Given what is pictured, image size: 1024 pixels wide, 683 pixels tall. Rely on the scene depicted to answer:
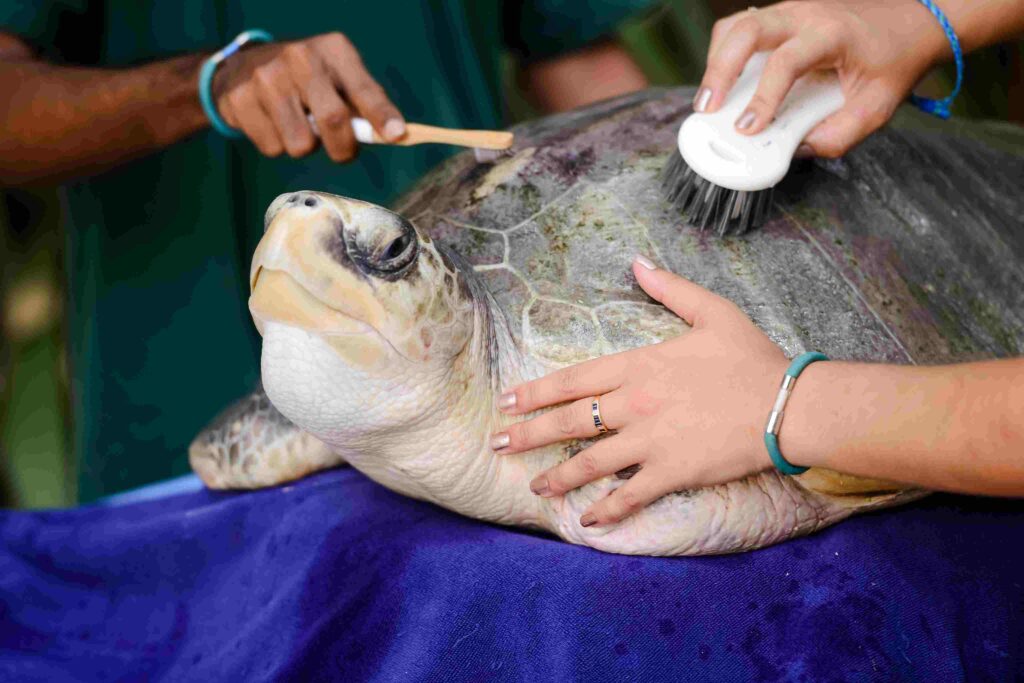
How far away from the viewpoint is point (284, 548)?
84cm

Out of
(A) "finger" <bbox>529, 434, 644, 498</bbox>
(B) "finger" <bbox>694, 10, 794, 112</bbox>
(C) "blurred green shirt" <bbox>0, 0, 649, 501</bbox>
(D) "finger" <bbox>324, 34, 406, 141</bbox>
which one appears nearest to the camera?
(A) "finger" <bbox>529, 434, 644, 498</bbox>

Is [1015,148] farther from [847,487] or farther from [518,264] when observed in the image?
[518,264]

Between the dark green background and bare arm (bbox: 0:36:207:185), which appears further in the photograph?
the dark green background

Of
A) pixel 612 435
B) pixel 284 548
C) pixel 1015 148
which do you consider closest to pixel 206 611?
pixel 284 548

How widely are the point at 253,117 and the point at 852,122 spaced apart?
63cm

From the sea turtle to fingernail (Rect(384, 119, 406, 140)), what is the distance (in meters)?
0.08

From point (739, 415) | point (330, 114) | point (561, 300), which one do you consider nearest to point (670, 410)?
point (739, 415)

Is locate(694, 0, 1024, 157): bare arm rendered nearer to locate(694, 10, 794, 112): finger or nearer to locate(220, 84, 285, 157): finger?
locate(694, 10, 794, 112): finger

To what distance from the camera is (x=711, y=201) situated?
77cm

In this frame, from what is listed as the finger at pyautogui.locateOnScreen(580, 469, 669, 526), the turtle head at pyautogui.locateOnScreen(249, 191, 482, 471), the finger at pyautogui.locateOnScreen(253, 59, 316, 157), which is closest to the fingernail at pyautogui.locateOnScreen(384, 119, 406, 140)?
the finger at pyautogui.locateOnScreen(253, 59, 316, 157)

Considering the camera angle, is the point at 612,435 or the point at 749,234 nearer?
the point at 612,435

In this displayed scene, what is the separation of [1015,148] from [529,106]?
1.14 m

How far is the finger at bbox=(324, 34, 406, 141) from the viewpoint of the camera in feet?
2.87

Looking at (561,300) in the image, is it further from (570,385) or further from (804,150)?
(804,150)
